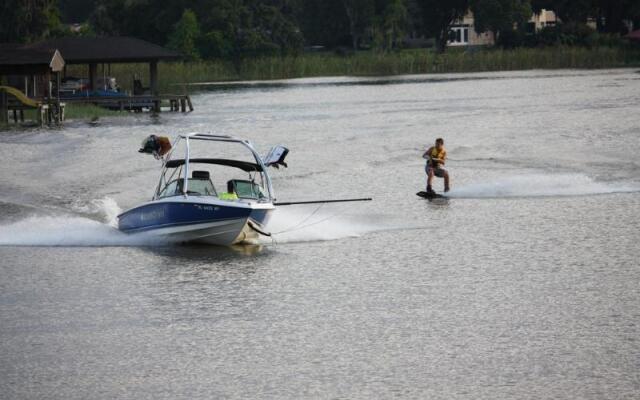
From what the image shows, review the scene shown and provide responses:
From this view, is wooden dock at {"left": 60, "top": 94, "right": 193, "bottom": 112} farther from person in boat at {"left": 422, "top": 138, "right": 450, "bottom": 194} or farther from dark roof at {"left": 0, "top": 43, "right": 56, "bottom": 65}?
person in boat at {"left": 422, "top": 138, "right": 450, "bottom": 194}

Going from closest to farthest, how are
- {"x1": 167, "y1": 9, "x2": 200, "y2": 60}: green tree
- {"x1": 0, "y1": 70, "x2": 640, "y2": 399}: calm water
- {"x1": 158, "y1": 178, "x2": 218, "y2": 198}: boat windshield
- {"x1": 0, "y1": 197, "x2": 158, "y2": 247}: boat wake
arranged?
1. {"x1": 0, "y1": 70, "x2": 640, "y2": 399}: calm water
2. {"x1": 158, "y1": 178, "x2": 218, "y2": 198}: boat windshield
3. {"x1": 0, "y1": 197, "x2": 158, "y2": 247}: boat wake
4. {"x1": 167, "y1": 9, "x2": 200, "y2": 60}: green tree

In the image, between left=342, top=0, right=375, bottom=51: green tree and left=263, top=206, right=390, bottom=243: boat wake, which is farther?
left=342, top=0, right=375, bottom=51: green tree

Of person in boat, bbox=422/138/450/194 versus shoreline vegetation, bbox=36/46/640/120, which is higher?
person in boat, bbox=422/138/450/194

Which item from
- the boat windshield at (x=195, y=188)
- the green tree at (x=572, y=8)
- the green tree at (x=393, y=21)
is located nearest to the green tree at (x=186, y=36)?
the green tree at (x=393, y=21)

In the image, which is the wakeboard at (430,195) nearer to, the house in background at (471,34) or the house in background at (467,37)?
the house in background at (471,34)

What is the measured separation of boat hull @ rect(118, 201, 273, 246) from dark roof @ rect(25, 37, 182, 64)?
168 feet

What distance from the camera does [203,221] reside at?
2803cm

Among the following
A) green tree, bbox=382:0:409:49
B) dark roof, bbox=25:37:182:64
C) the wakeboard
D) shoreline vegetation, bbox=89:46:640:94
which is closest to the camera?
the wakeboard

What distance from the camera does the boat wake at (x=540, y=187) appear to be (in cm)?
3909

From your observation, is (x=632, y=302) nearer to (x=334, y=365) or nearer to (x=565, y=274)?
(x=565, y=274)

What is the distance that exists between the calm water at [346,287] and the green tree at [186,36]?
79.2 metres

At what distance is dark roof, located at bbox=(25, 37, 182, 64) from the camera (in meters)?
79.4

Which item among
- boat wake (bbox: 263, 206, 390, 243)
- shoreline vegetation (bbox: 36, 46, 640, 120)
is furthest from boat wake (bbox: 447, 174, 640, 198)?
shoreline vegetation (bbox: 36, 46, 640, 120)

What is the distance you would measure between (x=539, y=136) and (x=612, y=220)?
27788 mm
